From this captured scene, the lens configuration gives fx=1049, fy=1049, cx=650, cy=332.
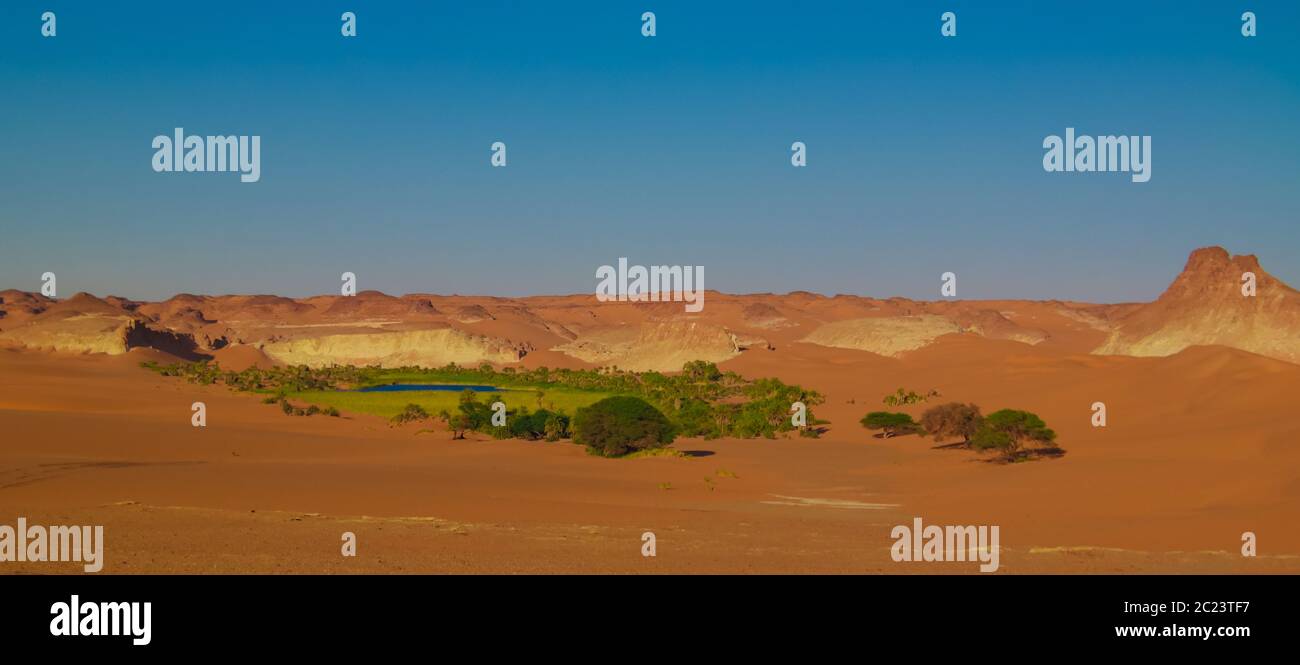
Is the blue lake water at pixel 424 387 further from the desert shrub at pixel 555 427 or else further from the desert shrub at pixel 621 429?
the desert shrub at pixel 621 429

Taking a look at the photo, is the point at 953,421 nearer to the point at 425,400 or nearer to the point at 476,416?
the point at 476,416

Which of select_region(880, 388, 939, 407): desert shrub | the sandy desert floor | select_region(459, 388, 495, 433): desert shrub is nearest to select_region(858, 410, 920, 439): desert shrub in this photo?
the sandy desert floor

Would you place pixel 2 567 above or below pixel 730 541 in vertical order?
above

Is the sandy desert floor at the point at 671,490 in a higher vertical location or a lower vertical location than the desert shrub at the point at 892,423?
higher

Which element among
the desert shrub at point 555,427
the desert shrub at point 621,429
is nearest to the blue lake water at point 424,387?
the desert shrub at point 555,427

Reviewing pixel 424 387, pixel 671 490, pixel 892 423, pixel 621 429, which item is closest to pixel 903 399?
pixel 892 423
